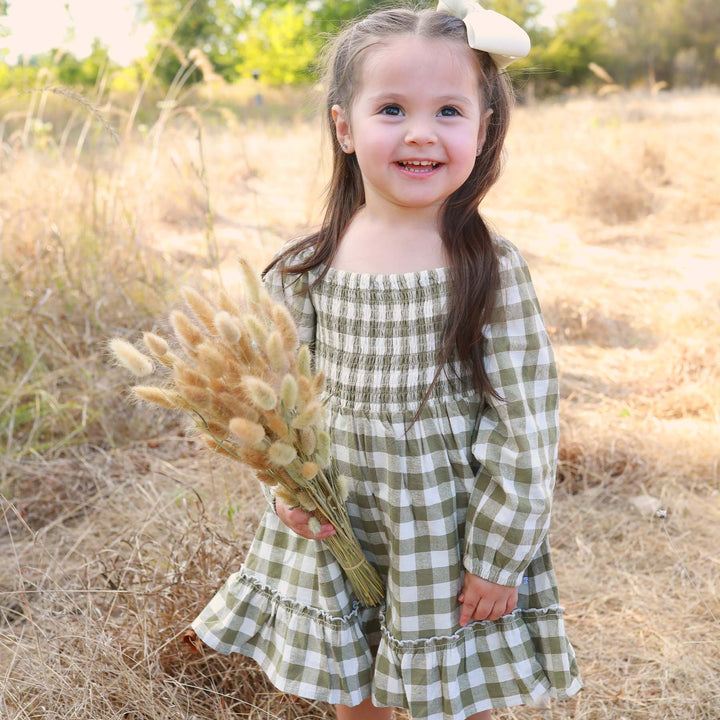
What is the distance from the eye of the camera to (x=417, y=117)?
1.25 metres

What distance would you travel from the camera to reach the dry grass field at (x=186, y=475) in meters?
1.70

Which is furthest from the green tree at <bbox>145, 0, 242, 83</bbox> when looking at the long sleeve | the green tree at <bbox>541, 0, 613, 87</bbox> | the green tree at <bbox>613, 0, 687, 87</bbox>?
the long sleeve

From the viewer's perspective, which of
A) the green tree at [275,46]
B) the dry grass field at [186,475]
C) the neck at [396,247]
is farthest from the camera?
the green tree at [275,46]

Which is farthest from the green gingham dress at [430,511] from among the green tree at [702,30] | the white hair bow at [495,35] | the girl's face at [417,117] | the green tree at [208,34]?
the green tree at [702,30]

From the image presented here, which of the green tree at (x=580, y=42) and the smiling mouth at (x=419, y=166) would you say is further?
A: the green tree at (x=580, y=42)

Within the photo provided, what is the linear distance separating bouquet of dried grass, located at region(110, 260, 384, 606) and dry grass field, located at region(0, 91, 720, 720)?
639 mm

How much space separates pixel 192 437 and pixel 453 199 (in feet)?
1.97

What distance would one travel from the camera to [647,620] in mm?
2053

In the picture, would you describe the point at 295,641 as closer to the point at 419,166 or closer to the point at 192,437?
the point at 192,437

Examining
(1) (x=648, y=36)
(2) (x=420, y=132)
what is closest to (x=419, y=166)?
(2) (x=420, y=132)

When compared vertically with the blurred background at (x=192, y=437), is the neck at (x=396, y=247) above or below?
above

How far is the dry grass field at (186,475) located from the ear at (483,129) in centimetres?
23

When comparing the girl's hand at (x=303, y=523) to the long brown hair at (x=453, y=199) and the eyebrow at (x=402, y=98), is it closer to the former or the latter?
the long brown hair at (x=453, y=199)

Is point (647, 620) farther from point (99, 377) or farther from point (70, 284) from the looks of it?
point (70, 284)
